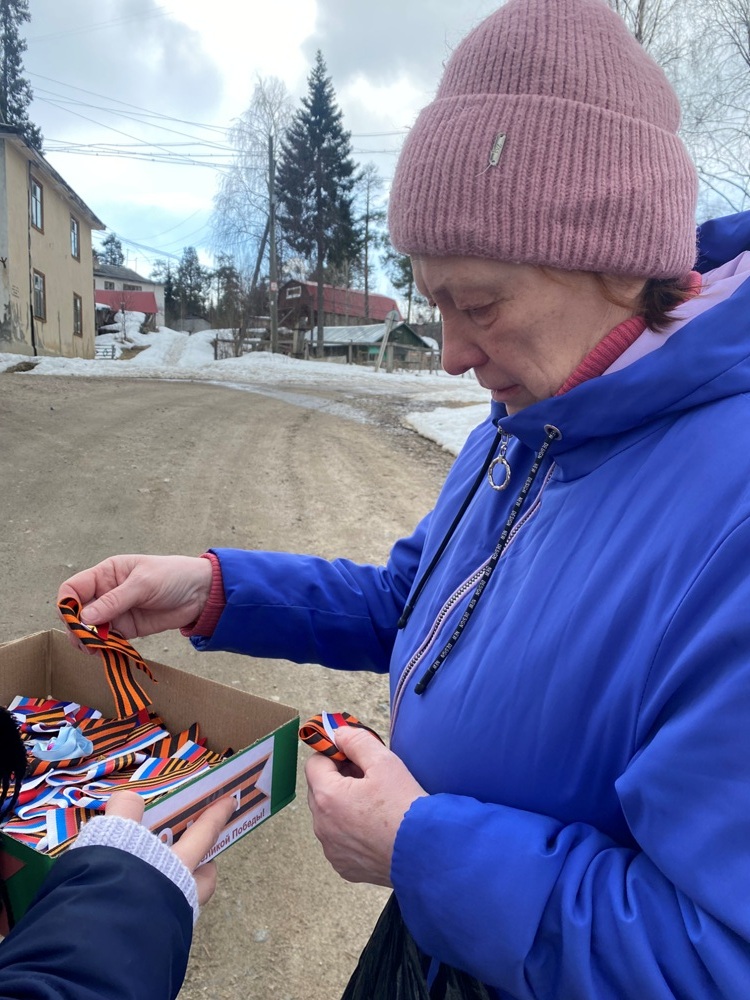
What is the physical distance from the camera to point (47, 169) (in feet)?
77.6

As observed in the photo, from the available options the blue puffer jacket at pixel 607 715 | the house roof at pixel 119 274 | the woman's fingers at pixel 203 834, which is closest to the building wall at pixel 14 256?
the woman's fingers at pixel 203 834

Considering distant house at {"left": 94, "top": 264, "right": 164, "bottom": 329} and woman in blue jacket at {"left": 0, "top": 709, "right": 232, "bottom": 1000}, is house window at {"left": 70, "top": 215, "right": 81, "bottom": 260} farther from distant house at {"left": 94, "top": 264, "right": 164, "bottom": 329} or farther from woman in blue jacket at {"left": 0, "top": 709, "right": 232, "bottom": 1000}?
woman in blue jacket at {"left": 0, "top": 709, "right": 232, "bottom": 1000}

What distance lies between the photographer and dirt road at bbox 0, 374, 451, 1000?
2535 millimetres

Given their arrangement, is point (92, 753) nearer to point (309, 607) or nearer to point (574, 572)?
point (309, 607)

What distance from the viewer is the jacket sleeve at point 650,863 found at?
2.85 ft

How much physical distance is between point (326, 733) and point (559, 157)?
1.15 metres

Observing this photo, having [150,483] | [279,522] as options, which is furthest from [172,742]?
[150,483]

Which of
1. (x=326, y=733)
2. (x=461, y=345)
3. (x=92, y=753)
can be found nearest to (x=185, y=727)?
(x=92, y=753)

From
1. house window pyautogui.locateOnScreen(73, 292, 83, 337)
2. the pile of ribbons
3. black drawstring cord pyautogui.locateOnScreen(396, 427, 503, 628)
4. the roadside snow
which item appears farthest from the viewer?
house window pyautogui.locateOnScreen(73, 292, 83, 337)

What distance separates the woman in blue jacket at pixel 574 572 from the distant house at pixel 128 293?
52.5 meters

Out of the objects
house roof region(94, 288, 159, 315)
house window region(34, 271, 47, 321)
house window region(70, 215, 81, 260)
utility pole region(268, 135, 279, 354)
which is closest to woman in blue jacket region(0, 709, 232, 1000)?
house window region(34, 271, 47, 321)

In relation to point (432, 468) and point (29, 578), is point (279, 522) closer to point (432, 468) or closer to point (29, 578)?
point (29, 578)

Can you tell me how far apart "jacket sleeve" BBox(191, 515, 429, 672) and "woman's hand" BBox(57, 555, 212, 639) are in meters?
0.08

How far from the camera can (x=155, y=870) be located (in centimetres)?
131
